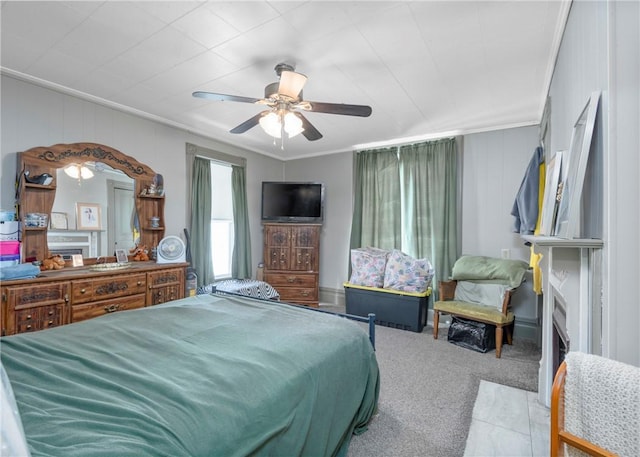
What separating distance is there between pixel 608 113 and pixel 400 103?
2.26 m

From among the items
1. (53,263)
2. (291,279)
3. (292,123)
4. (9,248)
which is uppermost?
(292,123)

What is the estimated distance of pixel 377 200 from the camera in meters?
4.77

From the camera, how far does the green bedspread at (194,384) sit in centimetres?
92

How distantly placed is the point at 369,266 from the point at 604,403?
3.45 metres

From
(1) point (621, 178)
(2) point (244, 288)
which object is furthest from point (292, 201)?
(1) point (621, 178)

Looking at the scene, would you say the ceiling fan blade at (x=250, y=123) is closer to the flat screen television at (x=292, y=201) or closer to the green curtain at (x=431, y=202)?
the flat screen television at (x=292, y=201)

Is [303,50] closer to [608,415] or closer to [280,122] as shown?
[280,122]

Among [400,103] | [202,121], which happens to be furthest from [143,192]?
[400,103]

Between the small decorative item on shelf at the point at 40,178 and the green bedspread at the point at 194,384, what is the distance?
1.78 meters

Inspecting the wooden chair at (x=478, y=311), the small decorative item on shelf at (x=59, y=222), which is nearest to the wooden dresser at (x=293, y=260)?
the wooden chair at (x=478, y=311)

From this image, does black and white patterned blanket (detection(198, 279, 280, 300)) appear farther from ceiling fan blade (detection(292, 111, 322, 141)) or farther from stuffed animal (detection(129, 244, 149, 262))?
ceiling fan blade (detection(292, 111, 322, 141))

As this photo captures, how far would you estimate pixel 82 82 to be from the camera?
2842 mm

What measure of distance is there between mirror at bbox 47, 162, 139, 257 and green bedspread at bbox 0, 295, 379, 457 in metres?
1.69

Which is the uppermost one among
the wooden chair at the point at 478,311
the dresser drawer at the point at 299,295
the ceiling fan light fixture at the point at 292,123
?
the ceiling fan light fixture at the point at 292,123
